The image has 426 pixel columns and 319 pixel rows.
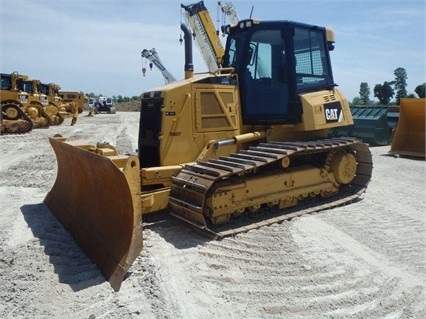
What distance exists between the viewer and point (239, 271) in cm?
390

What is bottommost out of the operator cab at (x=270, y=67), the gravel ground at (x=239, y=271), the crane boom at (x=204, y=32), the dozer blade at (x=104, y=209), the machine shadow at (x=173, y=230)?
the gravel ground at (x=239, y=271)

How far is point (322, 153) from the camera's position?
20.7 ft

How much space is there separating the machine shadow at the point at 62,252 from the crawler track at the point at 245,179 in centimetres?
130

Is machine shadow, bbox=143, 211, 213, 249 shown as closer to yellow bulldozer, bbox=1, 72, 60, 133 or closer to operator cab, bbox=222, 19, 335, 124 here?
operator cab, bbox=222, 19, 335, 124

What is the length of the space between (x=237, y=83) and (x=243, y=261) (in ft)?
9.38

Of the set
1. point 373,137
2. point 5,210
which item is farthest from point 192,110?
point 373,137

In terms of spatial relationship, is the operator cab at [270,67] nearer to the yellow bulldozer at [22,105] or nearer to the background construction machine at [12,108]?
the background construction machine at [12,108]

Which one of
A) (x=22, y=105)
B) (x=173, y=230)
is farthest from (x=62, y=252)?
(x=22, y=105)

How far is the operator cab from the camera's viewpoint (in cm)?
595

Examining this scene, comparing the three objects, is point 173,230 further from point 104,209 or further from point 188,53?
point 188,53

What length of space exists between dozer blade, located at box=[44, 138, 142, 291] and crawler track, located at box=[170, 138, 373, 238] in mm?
844

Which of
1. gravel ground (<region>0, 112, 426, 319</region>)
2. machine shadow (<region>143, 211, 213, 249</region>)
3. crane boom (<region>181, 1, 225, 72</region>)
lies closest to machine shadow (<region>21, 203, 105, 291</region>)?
gravel ground (<region>0, 112, 426, 319</region>)

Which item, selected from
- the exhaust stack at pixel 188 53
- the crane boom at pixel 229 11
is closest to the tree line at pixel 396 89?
the crane boom at pixel 229 11

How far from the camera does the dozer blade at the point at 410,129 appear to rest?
11344 mm
